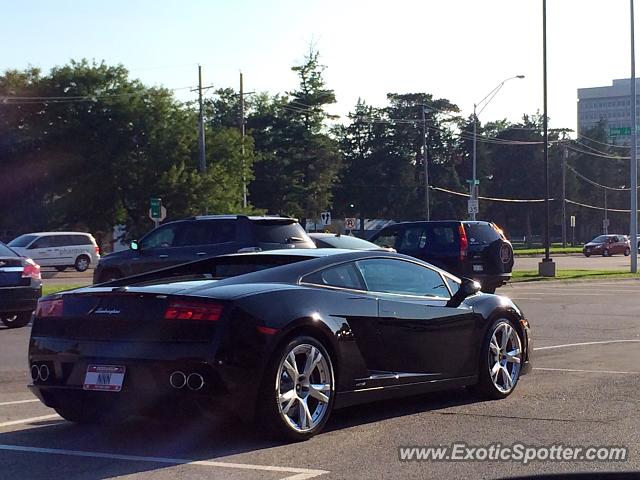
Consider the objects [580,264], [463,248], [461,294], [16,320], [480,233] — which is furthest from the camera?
[580,264]

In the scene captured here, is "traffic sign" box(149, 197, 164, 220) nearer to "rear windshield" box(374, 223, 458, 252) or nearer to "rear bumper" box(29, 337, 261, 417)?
"rear windshield" box(374, 223, 458, 252)

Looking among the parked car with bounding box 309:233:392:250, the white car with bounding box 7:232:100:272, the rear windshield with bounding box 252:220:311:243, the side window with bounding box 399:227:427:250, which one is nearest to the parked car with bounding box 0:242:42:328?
the rear windshield with bounding box 252:220:311:243

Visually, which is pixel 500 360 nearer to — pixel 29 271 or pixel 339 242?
pixel 29 271

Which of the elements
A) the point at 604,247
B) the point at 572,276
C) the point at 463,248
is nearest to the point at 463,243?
the point at 463,248

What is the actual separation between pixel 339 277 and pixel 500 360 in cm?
199

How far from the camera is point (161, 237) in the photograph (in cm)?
1920

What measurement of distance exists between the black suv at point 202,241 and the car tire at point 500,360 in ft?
30.8

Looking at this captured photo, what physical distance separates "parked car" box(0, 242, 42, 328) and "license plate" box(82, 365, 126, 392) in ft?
28.3

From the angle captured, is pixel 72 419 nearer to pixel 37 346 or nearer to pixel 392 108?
pixel 37 346

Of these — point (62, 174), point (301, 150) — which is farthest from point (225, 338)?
point (301, 150)

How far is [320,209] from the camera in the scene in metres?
84.4

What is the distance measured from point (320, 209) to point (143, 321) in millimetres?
77795

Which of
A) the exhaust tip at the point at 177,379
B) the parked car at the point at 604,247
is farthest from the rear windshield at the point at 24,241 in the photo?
the parked car at the point at 604,247

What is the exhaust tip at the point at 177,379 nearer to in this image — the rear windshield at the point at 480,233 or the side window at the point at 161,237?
the side window at the point at 161,237
